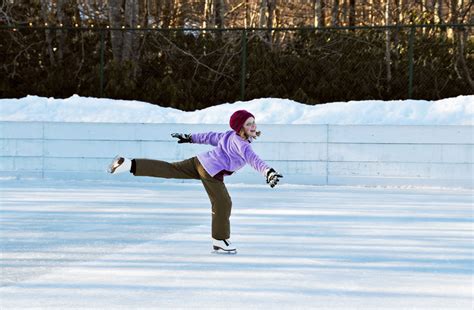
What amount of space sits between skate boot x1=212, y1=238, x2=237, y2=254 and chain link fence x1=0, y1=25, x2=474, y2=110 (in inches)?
329

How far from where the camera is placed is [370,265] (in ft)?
19.8

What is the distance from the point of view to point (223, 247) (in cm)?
648

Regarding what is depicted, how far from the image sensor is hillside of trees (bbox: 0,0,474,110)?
14648 mm

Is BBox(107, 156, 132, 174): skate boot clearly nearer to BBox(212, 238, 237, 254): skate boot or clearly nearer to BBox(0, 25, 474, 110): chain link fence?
BBox(212, 238, 237, 254): skate boot

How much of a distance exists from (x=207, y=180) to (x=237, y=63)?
8774 millimetres

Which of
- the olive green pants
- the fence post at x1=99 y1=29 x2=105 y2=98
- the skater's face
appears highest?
the fence post at x1=99 y1=29 x2=105 y2=98

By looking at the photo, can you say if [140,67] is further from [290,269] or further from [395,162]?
[290,269]

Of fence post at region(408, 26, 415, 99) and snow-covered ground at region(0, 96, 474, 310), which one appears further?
fence post at region(408, 26, 415, 99)

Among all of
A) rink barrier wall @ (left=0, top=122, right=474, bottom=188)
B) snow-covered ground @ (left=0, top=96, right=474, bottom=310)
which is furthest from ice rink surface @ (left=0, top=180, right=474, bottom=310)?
rink barrier wall @ (left=0, top=122, right=474, bottom=188)

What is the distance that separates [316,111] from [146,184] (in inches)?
101

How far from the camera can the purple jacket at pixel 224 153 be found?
6273 millimetres

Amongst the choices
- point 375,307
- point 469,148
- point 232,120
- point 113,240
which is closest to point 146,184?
point 469,148

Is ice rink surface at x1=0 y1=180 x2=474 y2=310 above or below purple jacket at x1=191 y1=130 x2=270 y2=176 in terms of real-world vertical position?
below

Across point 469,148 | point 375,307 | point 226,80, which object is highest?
point 226,80
